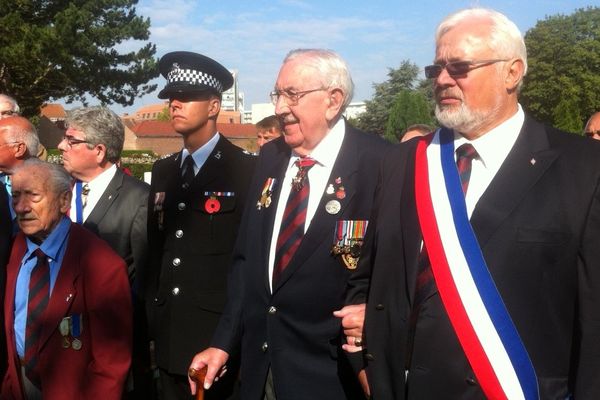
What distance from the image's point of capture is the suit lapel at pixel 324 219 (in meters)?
2.98

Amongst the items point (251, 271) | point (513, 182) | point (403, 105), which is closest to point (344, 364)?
point (251, 271)

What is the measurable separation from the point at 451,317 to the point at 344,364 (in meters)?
0.79

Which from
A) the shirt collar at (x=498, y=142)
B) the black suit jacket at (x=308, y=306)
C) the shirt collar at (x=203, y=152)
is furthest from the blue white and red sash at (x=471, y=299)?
the shirt collar at (x=203, y=152)

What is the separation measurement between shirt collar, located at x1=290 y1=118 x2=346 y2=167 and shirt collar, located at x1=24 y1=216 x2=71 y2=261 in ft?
4.16

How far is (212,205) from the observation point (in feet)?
12.4

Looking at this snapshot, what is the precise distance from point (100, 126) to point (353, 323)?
2339 millimetres

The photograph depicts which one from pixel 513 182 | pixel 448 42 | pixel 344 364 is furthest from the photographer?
pixel 344 364

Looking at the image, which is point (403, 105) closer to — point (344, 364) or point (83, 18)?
point (83, 18)

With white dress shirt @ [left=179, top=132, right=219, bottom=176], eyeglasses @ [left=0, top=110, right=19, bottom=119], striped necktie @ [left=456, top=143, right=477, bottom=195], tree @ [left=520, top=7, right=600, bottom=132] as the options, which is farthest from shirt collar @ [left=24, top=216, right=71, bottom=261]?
tree @ [left=520, top=7, right=600, bottom=132]

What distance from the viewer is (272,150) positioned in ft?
11.6

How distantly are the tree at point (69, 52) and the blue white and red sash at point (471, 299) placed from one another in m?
22.6

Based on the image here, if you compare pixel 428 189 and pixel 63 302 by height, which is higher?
pixel 428 189

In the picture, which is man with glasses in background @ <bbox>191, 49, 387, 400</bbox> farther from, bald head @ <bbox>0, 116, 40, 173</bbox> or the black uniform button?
bald head @ <bbox>0, 116, 40, 173</bbox>

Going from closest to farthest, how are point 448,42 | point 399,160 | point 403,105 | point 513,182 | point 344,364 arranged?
point 513,182
point 448,42
point 399,160
point 344,364
point 403,105
